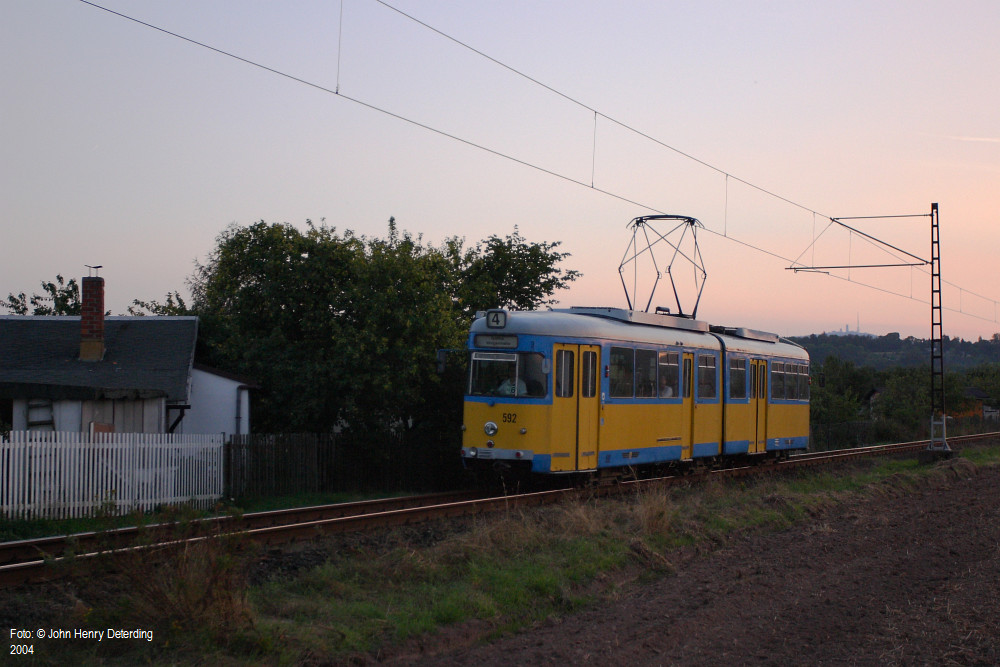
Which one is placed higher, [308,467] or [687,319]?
[687,319]

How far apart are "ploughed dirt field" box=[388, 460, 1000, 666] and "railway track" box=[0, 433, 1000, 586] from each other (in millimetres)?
2355

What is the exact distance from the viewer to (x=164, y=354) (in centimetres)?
2388

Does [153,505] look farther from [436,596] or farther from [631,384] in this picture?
[436,596]

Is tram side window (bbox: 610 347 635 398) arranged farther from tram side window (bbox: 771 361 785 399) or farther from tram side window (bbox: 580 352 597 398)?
tram side window (bbox: 771 361 785 399)

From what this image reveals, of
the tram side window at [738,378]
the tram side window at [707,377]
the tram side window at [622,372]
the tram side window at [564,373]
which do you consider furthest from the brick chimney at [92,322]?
the tram side window at [738,378]

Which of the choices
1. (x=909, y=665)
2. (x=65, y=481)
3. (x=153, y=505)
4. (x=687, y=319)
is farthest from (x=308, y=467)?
(x=909, y=665)

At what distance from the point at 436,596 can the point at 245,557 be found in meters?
1.90

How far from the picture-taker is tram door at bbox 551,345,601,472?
52.3 feet

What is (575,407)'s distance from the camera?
1617cm

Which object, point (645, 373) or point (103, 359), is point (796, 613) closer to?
point (645, 373)

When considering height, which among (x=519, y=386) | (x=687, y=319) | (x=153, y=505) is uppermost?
(x=687, y=319)

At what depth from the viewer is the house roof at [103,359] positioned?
61.4 feet

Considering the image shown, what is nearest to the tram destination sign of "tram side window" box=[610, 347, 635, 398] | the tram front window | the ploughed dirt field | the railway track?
the tram front window

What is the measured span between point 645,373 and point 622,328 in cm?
115
